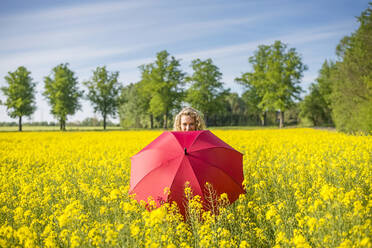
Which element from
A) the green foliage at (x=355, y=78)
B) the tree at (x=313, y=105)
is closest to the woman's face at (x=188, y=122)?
the green foliage at (x=355, y=78)

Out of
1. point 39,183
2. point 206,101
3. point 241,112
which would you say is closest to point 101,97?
point 206,101

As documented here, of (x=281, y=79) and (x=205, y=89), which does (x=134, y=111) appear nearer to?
(x=205, y=89)

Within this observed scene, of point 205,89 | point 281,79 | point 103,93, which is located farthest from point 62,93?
point 281,79

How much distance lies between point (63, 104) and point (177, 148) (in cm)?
4258

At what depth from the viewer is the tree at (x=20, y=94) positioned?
40469 millimetres

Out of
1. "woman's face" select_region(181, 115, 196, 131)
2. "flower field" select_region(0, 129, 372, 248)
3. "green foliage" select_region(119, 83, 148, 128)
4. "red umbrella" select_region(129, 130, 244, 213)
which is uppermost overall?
"green foliage" select_region(119, 83, 148, 128)

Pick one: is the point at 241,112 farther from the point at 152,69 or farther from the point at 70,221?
the point at 70,221

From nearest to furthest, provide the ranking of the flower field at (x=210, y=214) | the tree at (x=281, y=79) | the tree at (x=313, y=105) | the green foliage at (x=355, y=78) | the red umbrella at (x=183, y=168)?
the flower field at (x=210, y=214), the red umbrella at (x=183, y=168), the green foliage at (x=355, y=78), the tree at (x=281, y=79), the tree at (x=313, y=105)

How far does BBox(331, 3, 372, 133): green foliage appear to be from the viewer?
1625 centimetres

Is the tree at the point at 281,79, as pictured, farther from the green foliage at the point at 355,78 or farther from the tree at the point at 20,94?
the tree at the point at 20,94

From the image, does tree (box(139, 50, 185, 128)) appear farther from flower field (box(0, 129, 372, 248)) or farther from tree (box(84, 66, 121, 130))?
flower field (box(0, 129, 372, 248))

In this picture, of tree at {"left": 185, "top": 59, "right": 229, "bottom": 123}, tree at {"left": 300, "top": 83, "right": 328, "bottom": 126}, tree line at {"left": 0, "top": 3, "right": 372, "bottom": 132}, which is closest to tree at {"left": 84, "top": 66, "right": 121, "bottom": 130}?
tree line at {"left": 0, "top": 3, "right": 372, "bottom": 132}

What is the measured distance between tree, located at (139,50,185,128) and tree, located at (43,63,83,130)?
11.4 metres

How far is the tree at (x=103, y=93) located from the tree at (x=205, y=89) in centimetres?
1342
